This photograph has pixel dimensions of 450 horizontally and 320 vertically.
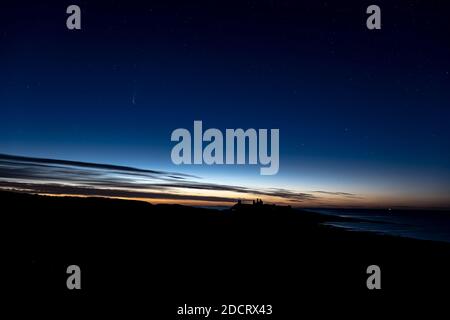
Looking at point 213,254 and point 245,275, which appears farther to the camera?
point 213,254

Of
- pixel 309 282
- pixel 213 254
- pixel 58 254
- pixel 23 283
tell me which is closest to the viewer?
pixel 23 283

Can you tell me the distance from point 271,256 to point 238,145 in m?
4.96

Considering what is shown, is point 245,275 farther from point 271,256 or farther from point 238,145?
point 238,145

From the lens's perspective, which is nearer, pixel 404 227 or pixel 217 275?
pixel 217 275

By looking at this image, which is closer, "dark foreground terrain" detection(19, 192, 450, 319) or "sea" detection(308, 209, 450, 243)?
"dark foreground terrain" detection(19, 192, 450, 319)

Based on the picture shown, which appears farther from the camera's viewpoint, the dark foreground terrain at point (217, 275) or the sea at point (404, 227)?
the sea at point (404, 227)

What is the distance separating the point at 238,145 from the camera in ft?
32.7
